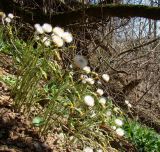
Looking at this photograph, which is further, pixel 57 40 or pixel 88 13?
pixel 88 13

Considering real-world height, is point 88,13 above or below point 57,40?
above

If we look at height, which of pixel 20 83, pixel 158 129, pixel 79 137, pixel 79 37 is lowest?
pixel 158 129

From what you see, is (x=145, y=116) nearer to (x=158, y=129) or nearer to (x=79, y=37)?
(x=158, y=129)

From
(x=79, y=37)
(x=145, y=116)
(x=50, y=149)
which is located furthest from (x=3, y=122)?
(x=145, y=116)

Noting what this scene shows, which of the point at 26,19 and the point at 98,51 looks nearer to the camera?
the point at 26,19

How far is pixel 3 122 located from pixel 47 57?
0.68 m

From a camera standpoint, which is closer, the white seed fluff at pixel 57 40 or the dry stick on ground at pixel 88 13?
the white seed fluff at pixel 57 40

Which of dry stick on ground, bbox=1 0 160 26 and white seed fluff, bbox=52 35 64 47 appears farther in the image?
dry stick on ground, bbox=1 0 160 26

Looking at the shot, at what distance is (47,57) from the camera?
3.93 metres

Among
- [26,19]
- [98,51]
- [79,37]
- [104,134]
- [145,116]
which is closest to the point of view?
[104,134]

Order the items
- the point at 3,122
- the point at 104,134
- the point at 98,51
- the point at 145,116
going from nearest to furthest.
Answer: the point at 3,122 → the point at 104,134 → the point at 98,51 → the point at 145,116

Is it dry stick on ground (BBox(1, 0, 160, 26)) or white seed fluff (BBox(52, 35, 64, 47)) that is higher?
dry stick on ground (BBox(1, 0, 160, 26))

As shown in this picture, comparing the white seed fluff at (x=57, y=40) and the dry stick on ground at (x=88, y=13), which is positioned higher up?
the dry stick on ground at (x=88, y=13)

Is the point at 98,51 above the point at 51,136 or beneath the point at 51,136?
above
